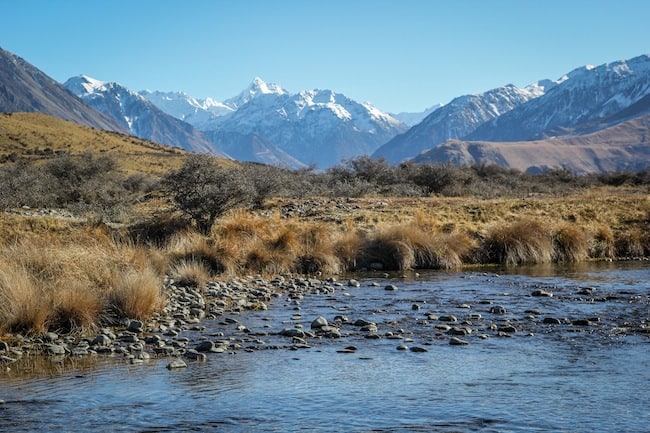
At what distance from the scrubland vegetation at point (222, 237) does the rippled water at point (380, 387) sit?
2.65 meters

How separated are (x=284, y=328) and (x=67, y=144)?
10353cm

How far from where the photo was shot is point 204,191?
80.9 feet

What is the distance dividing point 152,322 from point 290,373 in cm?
469

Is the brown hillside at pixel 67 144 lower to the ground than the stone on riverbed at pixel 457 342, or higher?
higher

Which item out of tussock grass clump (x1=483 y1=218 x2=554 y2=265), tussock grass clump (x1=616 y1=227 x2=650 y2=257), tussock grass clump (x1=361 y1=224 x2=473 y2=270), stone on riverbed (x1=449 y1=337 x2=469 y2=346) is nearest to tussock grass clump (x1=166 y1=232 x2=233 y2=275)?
tussock grass clump (x1=361 y1=224 x2=473 y2=270)

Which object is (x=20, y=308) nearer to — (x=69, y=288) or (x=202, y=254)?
(x=69, y=288)

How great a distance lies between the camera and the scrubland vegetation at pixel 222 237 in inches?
572

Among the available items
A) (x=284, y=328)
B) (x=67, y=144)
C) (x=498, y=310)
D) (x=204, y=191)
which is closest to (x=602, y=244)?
(x=498, y=310)

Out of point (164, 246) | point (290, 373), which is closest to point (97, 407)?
point (290, 373)

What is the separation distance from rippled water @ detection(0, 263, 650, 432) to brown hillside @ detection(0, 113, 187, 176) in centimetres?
7635

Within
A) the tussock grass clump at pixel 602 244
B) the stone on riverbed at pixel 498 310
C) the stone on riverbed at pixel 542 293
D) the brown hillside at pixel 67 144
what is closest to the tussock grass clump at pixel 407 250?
the tussock grass clump at pixel 602 244

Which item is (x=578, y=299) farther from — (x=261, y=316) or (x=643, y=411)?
(x=643, y=411)

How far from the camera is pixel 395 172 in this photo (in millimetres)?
55688

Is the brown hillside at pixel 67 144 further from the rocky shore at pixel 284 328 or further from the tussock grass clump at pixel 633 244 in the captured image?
the rocky shore at pixel 284 328
